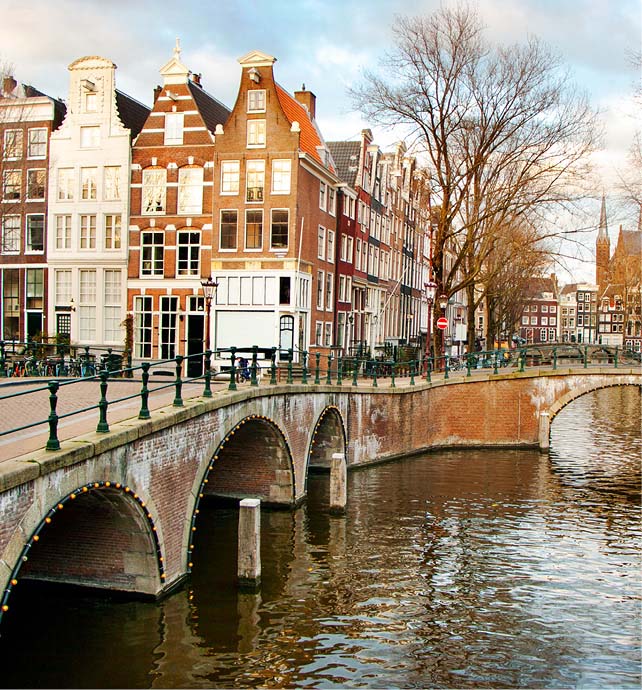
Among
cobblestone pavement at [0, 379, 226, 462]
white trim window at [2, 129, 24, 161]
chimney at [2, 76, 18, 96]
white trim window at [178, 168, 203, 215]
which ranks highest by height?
chimney at [2, 76, 18, 96]

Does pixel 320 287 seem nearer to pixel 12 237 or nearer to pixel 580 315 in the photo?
pixel 12 237

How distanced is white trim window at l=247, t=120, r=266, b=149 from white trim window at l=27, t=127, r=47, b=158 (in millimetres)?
9311

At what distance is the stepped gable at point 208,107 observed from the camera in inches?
1245

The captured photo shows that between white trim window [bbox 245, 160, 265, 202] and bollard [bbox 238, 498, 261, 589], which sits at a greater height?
white trim window [bbox 245, 160, 265, 202]

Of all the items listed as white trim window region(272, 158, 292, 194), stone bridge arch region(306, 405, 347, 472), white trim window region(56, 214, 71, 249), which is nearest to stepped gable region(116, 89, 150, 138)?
white trim window region(56, 214, 71, 249)

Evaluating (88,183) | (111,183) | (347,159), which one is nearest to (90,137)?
(88,183)

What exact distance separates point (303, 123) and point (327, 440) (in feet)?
52.2

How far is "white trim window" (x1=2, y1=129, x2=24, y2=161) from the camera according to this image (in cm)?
2684

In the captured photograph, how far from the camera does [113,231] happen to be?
3228 centimetres

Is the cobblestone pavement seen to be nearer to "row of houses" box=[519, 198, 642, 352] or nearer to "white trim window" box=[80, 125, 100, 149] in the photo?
"white trim window" box=[80, 125, 100, 149]

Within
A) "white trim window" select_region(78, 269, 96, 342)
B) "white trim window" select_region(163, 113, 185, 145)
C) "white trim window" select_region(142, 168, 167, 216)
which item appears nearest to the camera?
"white trim window" select_region(163, 113, 185, 145)

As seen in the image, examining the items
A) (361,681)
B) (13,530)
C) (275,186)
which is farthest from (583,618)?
(275,186)

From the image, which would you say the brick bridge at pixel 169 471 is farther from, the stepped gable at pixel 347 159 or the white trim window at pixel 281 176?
the stepped gable at pixel 347 159

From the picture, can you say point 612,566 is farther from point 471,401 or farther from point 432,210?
point 432,210
